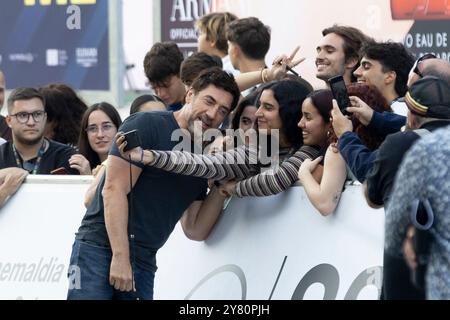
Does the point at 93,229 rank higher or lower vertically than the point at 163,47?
lower

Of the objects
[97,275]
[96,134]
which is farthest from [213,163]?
[96,134]

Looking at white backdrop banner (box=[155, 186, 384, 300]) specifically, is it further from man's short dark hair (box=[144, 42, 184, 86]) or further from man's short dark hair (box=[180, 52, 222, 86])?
man's short dark hair (box=[144, 42, 184, 86])

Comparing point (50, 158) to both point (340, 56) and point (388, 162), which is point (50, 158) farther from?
point (388, 162)

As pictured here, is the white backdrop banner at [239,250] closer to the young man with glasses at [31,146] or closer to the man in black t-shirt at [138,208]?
the young man with glasses at [31,146]

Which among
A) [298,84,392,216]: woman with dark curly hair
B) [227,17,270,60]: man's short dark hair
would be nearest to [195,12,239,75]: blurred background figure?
[227,17,270,60]: man's short dark hair

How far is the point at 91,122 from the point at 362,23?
4263mm

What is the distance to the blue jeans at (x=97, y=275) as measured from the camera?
242 inches

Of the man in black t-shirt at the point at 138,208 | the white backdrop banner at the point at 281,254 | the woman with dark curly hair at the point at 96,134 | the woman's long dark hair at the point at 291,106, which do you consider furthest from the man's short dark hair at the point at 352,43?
the woman with dark curly hair at the point at 96,134

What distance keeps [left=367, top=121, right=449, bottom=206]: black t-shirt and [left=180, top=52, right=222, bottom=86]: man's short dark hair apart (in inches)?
107

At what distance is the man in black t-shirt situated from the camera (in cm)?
604

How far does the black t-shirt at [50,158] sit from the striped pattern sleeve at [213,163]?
1.89 m
